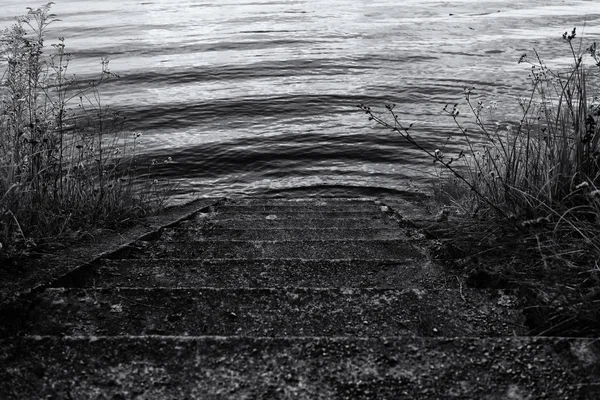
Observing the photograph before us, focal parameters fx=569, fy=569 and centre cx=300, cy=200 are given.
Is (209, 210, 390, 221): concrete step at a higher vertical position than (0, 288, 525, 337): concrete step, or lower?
lower

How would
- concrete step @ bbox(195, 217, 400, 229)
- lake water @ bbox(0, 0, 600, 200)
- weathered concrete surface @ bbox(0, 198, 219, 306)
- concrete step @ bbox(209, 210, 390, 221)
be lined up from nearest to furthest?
weathered concrete surface @ bbox(0, 198, 219, 306)
concrete step @ bbox(195, 217, 400, 229)
concrete step @ bbox(209, 210, 390, 221)
lake water @ bbox(0, 0, 600, 200)

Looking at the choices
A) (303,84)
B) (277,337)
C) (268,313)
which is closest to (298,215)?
(268,313)

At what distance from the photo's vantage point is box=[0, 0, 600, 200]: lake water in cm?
1013

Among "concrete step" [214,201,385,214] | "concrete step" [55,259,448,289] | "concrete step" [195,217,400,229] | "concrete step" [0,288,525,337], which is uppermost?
"concrete step" [0,288,525,337]

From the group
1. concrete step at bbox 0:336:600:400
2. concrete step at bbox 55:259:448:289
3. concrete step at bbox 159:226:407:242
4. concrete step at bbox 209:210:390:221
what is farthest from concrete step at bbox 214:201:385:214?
concrete step at bbox 0:336:600:400

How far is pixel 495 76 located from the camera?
49.0 ft

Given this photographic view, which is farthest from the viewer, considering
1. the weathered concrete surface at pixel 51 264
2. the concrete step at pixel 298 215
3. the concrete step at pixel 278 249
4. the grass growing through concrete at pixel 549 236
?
the concrete step at pixel 298 215

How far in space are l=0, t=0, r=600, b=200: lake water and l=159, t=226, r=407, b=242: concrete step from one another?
4506 mm

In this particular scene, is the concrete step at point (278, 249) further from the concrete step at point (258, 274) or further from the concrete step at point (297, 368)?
the concrete step at point (297, 368)

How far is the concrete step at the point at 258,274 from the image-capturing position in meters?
2.85

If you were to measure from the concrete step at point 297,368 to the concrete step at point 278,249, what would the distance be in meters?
1.73

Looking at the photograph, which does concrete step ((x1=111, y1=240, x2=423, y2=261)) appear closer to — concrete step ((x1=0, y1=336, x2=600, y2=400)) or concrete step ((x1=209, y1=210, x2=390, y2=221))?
concrete step ((x1=209, y1=210, x2=390, y2=221))

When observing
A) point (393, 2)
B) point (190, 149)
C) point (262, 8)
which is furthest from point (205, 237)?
point (393, 2)

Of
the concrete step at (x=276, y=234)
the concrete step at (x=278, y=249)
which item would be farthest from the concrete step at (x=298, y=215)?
the concrete step at (x=278, y=249)
